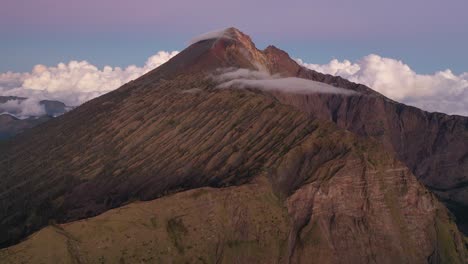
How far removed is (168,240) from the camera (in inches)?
6407

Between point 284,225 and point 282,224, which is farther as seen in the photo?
point 284,225

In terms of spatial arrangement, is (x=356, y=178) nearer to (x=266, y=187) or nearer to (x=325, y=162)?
(x=325, y=162)

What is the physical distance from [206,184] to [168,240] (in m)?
39.6

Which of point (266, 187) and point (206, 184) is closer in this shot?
point (266, 187)

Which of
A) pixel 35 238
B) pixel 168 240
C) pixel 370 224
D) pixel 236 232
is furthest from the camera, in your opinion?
pixel 370 224

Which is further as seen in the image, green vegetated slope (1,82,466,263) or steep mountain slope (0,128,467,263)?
green vegetated slope (1,82,466,263)

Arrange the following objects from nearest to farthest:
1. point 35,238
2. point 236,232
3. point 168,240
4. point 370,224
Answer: point 35,238 < point 168,240 < point 236,232 < point 370,224

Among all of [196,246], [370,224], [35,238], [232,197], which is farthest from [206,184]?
[35,238]

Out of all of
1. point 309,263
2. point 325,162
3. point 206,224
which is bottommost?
point 309,263

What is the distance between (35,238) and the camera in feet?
470

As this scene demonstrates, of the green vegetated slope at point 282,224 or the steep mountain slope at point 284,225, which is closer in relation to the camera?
the steep mountain slope at point 284,225

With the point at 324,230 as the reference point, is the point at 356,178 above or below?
above

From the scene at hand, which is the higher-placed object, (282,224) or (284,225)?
(282,224)

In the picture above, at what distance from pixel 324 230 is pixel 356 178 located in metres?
20.5
